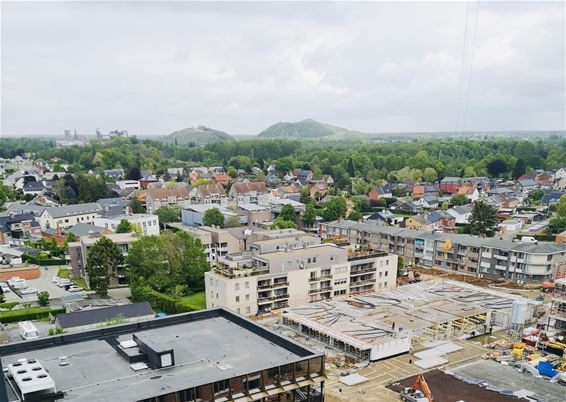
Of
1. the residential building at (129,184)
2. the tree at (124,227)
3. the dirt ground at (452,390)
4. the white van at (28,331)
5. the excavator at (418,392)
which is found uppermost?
the tree at (124,227)

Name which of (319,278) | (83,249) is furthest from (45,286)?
(319,278)

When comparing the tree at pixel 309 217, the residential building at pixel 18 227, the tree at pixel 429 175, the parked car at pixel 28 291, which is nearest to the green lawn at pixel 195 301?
the parked car at pixel 28 291

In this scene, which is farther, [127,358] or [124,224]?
[124,224]

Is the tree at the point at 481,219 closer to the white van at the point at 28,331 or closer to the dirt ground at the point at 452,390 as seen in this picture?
the dirt ground at the point at 452,390

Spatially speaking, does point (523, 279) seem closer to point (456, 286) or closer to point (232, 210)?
point (456, 286)

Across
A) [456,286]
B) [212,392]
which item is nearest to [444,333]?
[456,286]

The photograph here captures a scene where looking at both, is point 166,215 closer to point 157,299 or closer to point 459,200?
point 157,299

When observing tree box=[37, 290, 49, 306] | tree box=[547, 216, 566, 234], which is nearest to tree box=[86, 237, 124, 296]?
tree box=[37, 290, 49, 306]
